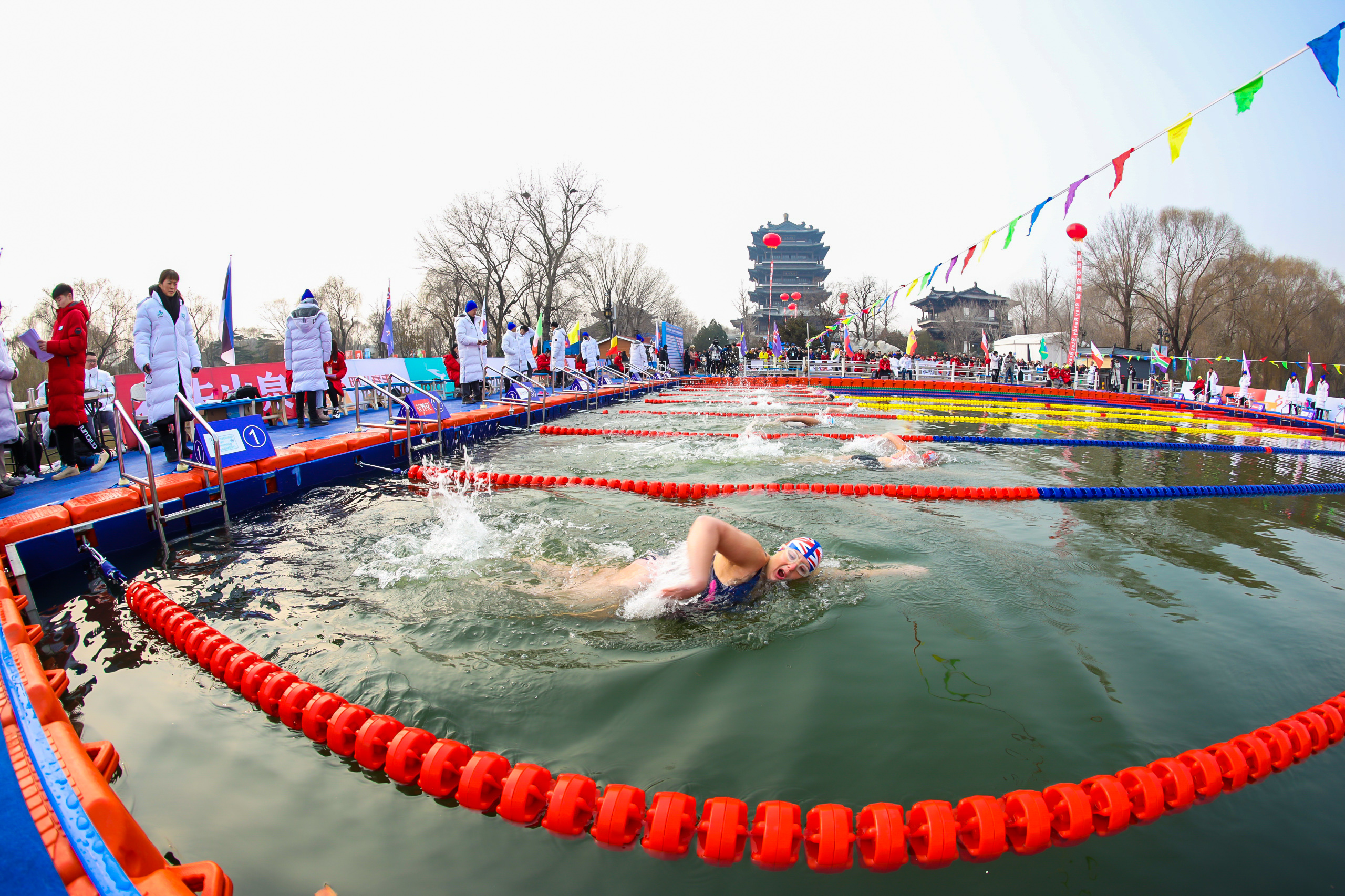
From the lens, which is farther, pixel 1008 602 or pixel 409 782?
pixel 1008 602

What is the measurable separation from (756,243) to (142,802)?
297 feet

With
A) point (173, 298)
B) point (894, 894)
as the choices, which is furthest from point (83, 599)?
point (894, 894)

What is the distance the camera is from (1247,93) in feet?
23.8

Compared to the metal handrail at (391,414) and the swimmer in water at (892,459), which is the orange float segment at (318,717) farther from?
the swimmer in water at (892,459)

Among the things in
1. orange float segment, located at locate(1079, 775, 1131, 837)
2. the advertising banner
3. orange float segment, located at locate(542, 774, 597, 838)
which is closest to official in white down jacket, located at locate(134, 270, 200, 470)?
the advertising banner

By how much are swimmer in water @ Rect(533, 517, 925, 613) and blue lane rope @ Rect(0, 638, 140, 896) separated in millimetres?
2347

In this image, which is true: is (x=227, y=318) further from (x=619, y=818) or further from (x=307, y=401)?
(x=619, y=818)

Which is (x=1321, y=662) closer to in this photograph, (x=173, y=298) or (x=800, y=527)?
(x=800, y=527)

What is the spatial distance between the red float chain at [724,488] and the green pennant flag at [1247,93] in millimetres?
5318

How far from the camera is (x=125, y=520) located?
443 centimetres

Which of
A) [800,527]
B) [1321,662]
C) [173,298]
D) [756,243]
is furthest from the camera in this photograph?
[756,243]

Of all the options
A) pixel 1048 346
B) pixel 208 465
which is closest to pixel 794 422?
pixel 208 465

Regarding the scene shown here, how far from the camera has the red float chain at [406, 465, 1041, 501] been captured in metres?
6.79

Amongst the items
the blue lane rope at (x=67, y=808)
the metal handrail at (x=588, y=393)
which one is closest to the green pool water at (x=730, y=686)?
the blue lane rope at (x=67, y=808)
